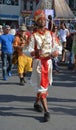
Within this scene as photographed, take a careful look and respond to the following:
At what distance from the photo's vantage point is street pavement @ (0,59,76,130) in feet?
24.5

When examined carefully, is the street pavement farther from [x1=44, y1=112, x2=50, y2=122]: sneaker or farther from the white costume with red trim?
the white costume with red trim

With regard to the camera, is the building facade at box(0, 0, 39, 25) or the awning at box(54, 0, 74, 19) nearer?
the awning at box(54, 0, 74, 19)

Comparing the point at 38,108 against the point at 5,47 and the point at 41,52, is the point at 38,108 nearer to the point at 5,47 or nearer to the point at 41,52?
the point at 41,52

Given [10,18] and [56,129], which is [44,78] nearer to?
[56,129]

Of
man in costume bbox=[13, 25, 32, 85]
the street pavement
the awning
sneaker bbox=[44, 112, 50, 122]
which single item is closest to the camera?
the street pavement

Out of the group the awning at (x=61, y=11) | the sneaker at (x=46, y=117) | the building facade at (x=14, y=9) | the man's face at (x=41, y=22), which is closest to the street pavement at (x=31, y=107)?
the sneaker at (x=46, y=117)

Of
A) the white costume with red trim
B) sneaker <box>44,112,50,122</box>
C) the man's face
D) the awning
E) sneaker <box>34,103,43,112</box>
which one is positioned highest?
the man's face

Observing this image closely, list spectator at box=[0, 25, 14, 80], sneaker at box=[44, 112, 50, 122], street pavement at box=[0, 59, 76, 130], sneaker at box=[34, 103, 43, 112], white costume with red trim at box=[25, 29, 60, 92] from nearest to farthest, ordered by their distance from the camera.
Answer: street pavement at box=[0, 59, 76, 130] → sneaker at box=[44, 112, 50, 122] → white costume with red trim at box=[25, 29, 60, 92] → sneaker at box=[34, 103, 43, 112] → spectator at box=[0, 25, 14, 80]

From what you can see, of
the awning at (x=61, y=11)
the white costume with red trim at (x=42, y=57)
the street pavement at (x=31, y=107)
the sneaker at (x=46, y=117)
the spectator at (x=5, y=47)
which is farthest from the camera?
the awning at (x=61, y=11)

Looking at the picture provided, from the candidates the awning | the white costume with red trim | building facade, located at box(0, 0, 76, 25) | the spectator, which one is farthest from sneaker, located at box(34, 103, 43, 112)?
building facade, located at box(0, 0, 76, 25)

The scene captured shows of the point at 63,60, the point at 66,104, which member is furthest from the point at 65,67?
the point at 66,104

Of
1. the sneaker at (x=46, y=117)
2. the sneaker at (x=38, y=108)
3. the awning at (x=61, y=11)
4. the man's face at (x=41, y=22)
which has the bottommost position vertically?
the awning at (x=61, y=11)

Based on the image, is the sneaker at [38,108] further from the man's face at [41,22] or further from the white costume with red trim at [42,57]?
the man's face at [41,22]

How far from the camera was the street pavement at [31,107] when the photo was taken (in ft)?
24.5
